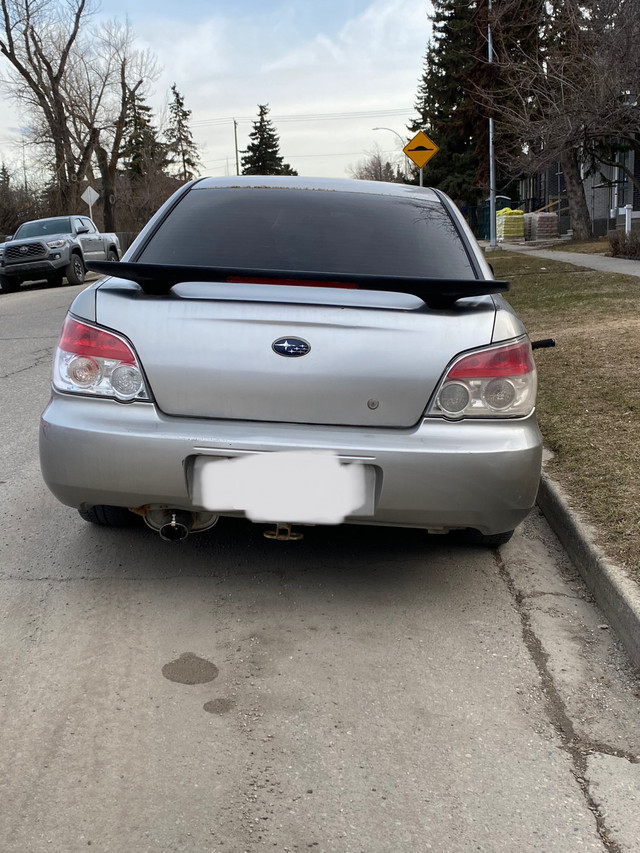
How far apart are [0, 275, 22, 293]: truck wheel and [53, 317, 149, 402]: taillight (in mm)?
19460

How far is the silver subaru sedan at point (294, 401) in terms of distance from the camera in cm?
315

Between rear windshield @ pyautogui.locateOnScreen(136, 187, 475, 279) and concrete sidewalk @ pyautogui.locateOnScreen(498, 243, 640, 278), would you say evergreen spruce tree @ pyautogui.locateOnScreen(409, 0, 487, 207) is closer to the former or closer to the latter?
concrete sidewalk @ pyautogui.locateOnScreen(498, 243, 640, 278)

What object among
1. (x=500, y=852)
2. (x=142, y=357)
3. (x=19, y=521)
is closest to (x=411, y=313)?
(x=142, y=357)

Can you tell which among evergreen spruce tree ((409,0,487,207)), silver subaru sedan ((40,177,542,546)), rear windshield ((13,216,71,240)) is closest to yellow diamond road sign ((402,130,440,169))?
rear windshield ((13,216,71,240))

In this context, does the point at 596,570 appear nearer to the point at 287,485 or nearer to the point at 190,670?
the point at 287,485

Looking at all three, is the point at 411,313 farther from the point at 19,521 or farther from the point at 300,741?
the point at 19,521

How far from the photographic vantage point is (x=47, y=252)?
2091 cm

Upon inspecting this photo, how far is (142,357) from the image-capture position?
322 cm

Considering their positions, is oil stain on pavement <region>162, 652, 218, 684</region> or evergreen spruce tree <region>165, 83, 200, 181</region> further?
evergreen spruce tree <region>165, 83, 200, 181</region>

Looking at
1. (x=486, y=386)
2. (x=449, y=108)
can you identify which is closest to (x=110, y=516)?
(x=486, y=386)

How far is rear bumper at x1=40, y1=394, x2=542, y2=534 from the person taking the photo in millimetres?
3150

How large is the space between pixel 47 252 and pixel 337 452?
19.3 metres

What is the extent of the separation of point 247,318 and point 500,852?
186 cm

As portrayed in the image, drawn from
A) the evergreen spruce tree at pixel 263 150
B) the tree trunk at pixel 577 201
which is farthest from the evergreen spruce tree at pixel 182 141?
the tree trunk at pixel 577 201
